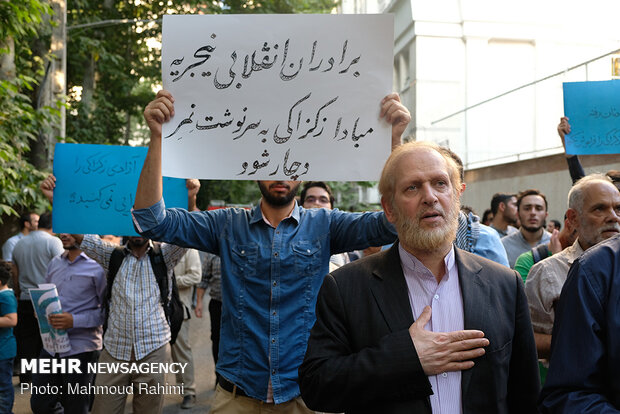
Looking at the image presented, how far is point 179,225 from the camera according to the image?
328 centimetres

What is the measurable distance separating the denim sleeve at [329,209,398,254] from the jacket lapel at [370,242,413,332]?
898mm

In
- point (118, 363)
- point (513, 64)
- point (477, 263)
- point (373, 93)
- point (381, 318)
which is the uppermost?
point (513, 64)

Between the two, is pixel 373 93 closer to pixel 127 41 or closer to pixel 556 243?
pixel 556 243

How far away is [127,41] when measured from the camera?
17719mm

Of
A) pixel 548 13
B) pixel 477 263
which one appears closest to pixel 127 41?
pixel 548 13

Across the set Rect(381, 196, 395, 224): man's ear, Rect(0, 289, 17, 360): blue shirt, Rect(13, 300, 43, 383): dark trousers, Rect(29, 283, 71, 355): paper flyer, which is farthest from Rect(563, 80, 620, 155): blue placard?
Rect(13, 300, 43, 383): dark trousers

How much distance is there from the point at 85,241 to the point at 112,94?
13291mm

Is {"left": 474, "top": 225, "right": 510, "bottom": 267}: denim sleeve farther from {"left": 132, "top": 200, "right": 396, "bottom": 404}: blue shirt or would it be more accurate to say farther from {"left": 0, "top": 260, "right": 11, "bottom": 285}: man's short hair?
{"left": 0, "top": 260, "right": 11, "bottom": 285}: man's short hair

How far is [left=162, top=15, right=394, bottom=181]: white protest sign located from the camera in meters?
3.02

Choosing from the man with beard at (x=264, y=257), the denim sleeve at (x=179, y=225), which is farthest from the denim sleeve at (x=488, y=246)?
the denim sleeve at (x=179, y=225)

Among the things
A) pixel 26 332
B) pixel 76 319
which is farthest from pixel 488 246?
pixel 26 332

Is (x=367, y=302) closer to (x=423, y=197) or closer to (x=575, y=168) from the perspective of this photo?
(x=423, y=197)

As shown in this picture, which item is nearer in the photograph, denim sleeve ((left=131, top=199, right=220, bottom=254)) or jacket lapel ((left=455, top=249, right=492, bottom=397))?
jacket lapel ((left=455, top=249, right=492, bottom=397))

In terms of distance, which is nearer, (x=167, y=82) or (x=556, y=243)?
(x=167, y=82)
